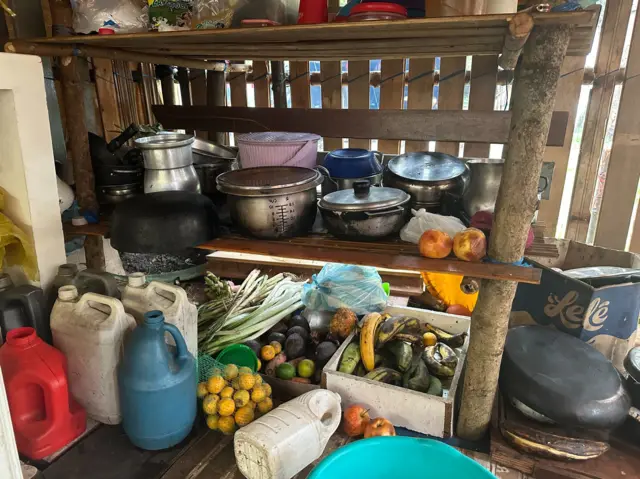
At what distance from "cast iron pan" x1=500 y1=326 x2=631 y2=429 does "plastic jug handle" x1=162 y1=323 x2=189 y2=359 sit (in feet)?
4.85

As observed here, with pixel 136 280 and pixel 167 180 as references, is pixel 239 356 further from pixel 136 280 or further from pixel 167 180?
pixel 167 180

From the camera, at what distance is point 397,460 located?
1.58 m

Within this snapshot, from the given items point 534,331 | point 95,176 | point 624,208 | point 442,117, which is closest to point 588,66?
point 624,208

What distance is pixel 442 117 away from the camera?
9.11ft

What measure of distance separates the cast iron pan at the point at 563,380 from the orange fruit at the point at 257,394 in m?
1.13

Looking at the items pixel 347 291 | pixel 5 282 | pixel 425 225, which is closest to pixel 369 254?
pixel 425 225

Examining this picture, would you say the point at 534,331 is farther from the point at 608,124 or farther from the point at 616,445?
the point at 608,124

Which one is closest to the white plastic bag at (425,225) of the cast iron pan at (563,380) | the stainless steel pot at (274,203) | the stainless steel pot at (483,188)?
the stainless steel pot at (483,188)

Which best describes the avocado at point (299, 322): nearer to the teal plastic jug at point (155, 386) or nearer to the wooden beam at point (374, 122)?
the teal plastic jug at point (155, 386)

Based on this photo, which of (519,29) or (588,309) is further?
(588,309)

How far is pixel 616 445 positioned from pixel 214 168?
8.31 feet

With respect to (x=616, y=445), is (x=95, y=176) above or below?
above

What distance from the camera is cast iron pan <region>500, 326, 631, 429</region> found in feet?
6.17

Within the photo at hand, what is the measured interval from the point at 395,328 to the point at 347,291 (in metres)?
0.49
